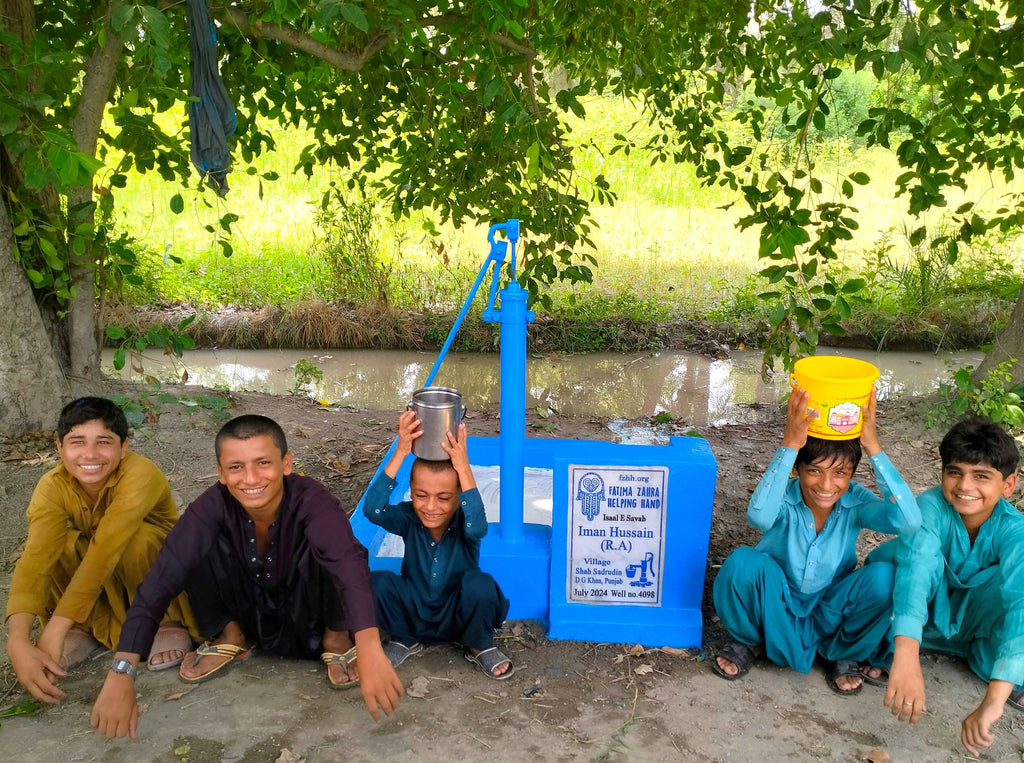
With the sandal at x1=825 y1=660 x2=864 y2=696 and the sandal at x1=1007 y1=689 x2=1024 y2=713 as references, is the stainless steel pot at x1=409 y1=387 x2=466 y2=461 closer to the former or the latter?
the sandal at x1=825 y1=660 x2=864 y2=696

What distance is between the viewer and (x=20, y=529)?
11.4 ft

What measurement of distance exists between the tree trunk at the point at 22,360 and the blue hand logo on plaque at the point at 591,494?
2.83 meters

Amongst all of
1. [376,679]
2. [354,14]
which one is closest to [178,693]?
[376,679]

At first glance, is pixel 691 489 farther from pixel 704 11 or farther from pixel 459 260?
pixel 459 260

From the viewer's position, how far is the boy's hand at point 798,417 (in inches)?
91.5

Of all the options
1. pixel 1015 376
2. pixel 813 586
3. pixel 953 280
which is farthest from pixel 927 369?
pixel 813 586

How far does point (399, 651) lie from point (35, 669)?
3.26 ft

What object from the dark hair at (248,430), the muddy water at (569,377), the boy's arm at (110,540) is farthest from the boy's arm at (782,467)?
the muddy water at (569,377)

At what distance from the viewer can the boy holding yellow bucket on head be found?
2.47 meters

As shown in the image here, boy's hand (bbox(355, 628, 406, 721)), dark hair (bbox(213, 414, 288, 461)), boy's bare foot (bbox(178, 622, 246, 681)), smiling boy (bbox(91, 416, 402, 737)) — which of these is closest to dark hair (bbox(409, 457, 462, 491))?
smiling boy (bbox(91, 416, 402, 737))

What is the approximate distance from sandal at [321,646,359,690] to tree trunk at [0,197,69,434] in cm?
237

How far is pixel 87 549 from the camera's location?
2.58m

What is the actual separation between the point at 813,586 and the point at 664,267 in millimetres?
6091

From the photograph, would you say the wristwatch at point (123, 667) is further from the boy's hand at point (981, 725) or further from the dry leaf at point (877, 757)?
the boy's hand at point (981, 725)
